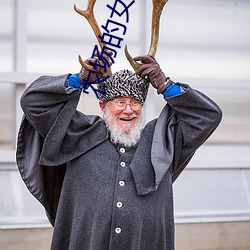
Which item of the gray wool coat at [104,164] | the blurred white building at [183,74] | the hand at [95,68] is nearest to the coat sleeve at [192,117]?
the gray wool coat at [104,164]

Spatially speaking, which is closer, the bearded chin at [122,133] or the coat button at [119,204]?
the coat button at [119,204]

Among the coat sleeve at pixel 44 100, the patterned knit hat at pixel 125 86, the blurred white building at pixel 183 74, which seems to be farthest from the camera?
the blurred white building at pixel 183 74

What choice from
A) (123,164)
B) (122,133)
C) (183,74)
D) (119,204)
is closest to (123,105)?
(122,133)

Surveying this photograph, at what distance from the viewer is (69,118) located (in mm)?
2221

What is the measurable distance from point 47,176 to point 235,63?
7.67 feet

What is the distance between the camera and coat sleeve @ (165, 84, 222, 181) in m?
2.21

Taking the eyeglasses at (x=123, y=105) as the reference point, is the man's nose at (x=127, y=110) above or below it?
below

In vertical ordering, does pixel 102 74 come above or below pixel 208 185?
above

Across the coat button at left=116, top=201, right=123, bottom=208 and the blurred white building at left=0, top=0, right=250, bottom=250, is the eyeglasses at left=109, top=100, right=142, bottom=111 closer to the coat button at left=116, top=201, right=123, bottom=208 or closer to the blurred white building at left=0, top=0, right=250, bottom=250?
the coat button at left=116, top=201, right=123, bottom=208

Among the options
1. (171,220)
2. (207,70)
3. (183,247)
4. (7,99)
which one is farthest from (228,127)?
(171,220)

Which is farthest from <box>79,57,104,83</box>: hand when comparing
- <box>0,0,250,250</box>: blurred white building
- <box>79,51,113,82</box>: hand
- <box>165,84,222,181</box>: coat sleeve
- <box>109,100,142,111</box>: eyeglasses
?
<box>0,0,250,250</box>: blurred white building

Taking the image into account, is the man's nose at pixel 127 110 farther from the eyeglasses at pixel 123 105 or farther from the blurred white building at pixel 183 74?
the blurred white building at pixel 183 74

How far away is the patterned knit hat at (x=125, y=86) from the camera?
7.41 feet

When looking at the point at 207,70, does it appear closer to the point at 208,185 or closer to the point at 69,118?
the point at 208,185
